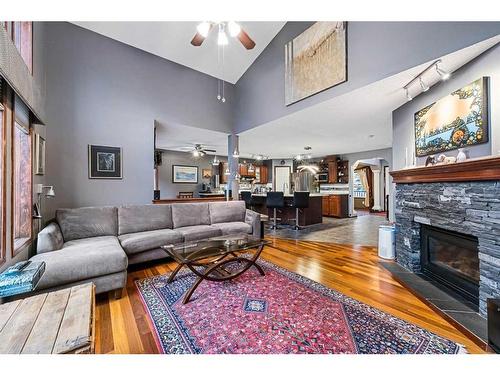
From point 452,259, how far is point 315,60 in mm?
3278

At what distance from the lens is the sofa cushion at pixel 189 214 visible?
3543 mm

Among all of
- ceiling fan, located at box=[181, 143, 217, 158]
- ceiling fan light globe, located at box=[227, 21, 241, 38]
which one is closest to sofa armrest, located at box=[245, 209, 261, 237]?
ceiling fan light globe, located at box=[227, 21, 241, 38]

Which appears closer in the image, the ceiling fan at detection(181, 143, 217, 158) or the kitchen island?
the kitchen island

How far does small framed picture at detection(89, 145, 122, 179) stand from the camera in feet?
10.9

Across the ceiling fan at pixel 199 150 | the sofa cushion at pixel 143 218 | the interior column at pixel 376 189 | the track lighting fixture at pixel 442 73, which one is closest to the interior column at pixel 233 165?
the ceiling fan at pixel 199 150

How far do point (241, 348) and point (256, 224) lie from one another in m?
2.59

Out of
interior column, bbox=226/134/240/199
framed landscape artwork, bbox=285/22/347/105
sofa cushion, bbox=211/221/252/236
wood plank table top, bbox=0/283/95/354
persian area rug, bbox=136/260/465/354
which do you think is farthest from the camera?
interior column, bbox=226/134/240/199

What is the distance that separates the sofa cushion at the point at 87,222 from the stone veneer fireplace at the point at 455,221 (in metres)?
4.19

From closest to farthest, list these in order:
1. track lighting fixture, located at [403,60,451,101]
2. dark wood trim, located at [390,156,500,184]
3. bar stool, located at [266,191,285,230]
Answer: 1. dark wood trim, located at [390,156,500,184]
2. track lighting fixture, located at [403,60,451,101]
3. bar stool, located at [266,191,285,230]

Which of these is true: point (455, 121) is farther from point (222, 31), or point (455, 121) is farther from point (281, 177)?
point (281, 177)

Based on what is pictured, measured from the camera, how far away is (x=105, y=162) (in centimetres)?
344

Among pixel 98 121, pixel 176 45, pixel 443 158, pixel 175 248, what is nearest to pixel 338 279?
pixel 443 158

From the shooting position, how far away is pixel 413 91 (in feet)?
8.91

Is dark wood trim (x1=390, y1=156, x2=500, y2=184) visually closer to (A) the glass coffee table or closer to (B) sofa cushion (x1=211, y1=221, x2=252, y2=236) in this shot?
(A) the glass coffee table
